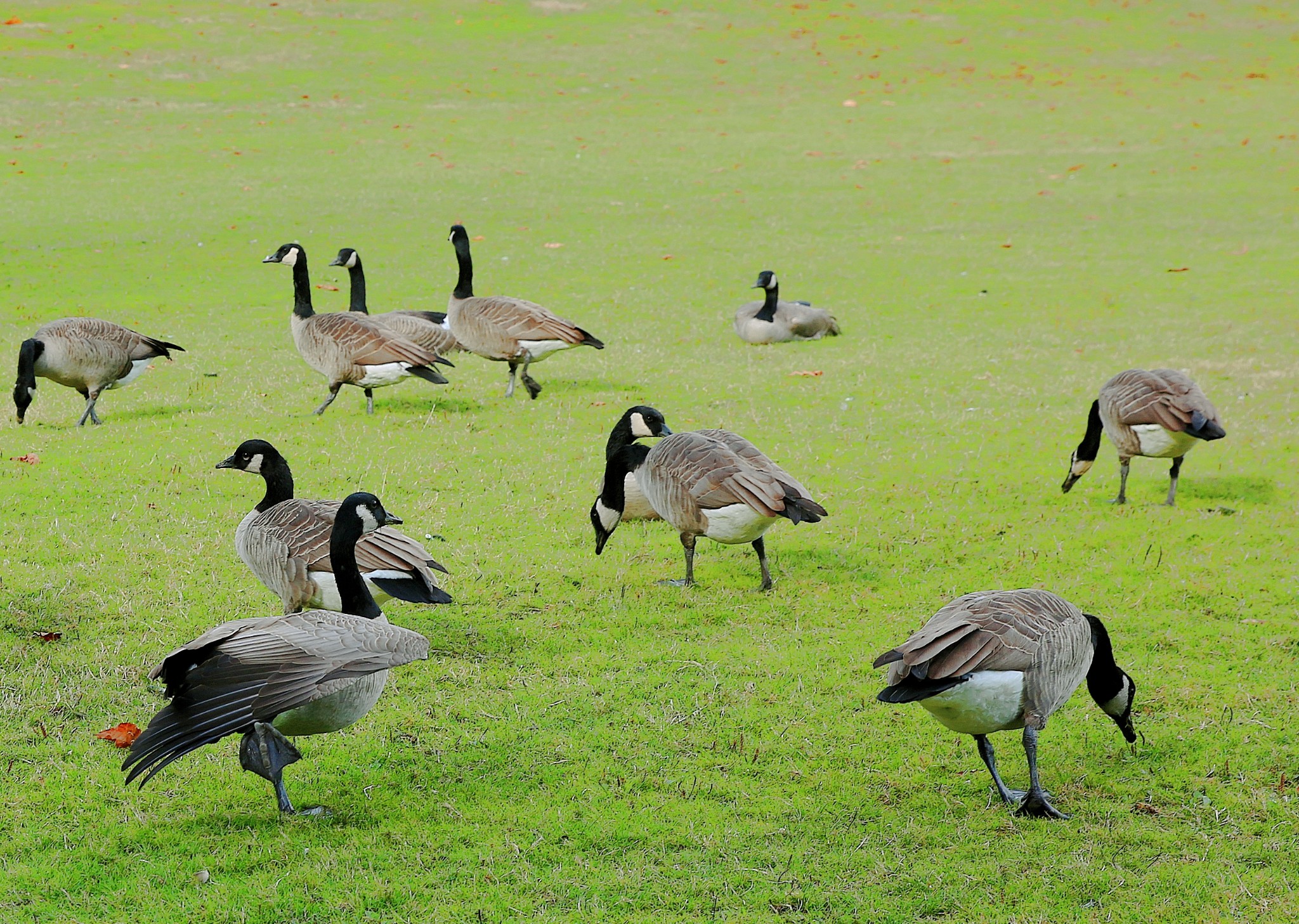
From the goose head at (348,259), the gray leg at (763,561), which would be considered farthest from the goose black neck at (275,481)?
the goose head at (348,259)

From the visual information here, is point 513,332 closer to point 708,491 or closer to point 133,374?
point 133,374

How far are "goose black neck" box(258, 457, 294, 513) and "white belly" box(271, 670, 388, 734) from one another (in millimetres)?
2578

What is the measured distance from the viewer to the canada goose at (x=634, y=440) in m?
9.18

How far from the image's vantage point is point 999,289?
809 inches

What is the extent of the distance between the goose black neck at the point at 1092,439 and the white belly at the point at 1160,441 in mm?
384

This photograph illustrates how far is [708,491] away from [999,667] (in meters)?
3.13

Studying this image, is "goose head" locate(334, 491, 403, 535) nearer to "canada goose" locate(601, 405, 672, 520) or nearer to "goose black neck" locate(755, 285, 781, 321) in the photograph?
"canada goose" locate(601, 405, 672, 520)

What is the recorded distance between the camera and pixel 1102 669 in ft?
20.4

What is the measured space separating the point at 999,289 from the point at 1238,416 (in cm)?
767

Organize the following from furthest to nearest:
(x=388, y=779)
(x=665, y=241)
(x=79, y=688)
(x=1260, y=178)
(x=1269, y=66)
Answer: (x=1269, y=66) → (x=1260, y=178) → (x=665, y=241) → (x=79, y=688) → (x=388, y=779)

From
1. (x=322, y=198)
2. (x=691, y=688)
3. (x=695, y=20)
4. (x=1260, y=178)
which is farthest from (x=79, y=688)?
(x=695, y=20)

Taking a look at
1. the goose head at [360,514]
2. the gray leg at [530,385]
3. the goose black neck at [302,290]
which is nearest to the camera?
the goose head at [360,514]

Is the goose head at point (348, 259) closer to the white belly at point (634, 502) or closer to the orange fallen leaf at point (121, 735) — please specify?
the white belly at point (634, 502)

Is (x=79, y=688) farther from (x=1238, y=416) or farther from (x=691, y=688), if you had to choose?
(x=1238, y=416)
